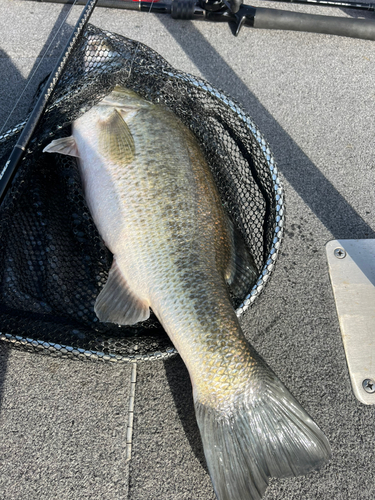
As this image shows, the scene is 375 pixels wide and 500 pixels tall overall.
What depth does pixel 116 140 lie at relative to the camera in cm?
182

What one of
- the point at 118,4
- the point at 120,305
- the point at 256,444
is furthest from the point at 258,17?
the point at 256,444

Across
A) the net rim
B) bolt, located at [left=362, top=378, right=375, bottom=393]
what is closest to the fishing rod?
the net rim

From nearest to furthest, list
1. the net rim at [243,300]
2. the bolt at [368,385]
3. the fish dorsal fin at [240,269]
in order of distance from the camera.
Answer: the net rim at [243,300] → the fish dorsal fin at [240,269] → the bolt at [368,385]

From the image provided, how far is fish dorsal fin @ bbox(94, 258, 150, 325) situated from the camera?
1604 mm

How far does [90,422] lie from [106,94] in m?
1.60

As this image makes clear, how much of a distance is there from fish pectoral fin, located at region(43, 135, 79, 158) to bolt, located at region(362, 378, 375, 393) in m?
1.85

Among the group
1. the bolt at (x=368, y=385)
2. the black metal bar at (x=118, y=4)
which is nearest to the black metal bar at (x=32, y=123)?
the black metal bar at (x=118, y=4)

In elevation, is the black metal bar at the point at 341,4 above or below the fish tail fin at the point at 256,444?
above

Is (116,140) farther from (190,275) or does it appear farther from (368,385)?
(368,385)

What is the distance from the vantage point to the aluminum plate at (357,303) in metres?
1.95

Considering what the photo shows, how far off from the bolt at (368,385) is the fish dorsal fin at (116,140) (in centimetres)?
162

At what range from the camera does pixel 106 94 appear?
192 centimetres

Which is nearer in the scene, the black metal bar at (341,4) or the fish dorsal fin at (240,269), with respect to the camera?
the fish dorsal fin at (240,269)

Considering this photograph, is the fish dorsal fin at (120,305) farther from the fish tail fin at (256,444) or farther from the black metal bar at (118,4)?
the black metal bar at (118,4)
